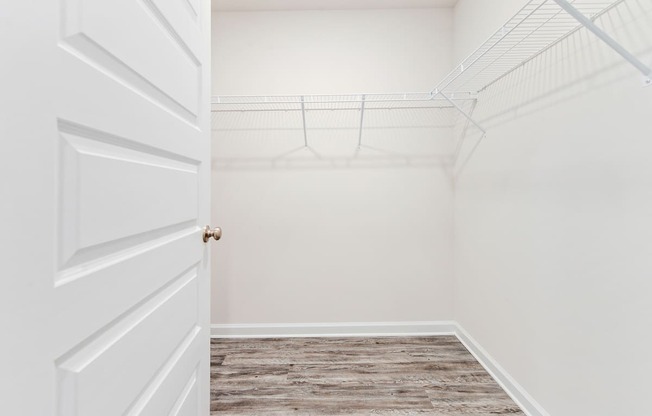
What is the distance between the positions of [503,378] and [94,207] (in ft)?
6.72

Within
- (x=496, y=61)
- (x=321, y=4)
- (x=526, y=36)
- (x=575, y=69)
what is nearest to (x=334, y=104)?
(x=321, y=4)

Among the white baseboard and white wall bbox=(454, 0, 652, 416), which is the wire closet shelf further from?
the white baseboard

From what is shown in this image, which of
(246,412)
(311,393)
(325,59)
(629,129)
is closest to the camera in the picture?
(629,129)

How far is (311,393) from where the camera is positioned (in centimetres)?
174

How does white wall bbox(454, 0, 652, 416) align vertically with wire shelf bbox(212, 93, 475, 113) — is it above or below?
below

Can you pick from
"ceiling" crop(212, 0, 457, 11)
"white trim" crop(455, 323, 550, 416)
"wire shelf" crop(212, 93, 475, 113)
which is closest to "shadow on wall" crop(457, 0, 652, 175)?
"wire shelf" crop(212, 93, 475, 113)

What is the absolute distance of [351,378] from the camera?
1866mm

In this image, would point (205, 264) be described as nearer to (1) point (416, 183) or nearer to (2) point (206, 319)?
(2) point (206, 319)

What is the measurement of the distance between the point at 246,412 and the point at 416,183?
1.80m

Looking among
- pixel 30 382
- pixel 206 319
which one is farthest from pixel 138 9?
pixel 206 319

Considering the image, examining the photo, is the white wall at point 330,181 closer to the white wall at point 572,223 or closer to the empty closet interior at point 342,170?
the empty closet interior at point 342,170

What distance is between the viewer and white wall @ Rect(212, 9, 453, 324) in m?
2.40

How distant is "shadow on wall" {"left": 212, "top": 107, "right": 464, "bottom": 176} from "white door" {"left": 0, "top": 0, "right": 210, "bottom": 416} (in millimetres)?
1484

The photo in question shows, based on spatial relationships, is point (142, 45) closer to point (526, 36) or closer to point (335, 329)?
point (526, 36)
